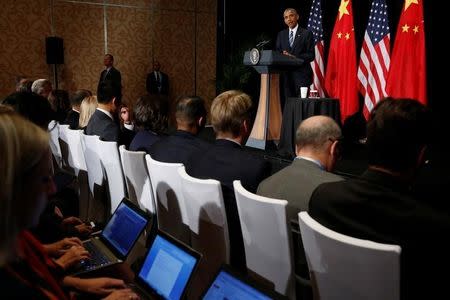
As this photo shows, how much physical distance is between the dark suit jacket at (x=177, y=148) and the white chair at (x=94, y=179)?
1.87 ft

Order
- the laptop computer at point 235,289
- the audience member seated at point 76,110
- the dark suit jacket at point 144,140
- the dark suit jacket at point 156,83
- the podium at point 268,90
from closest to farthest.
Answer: the laptop computer at point 235,289
the dark suit jacket at point 144,140
the audience member seated at point 76,110
the podium at point 268,90
the dark suit jacket at point 156,83

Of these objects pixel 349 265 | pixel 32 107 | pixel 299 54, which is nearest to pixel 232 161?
pixel 349 265

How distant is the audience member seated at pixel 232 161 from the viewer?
195cm

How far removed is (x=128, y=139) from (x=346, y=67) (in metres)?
3.60

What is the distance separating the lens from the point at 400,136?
137 cm

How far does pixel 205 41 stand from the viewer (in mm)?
9445

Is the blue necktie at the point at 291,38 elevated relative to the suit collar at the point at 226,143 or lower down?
elevated

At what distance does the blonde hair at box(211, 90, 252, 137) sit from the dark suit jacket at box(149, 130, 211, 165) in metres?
0.15

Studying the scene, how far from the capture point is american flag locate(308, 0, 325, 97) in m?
6.34

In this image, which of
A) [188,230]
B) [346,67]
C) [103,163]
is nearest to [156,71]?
[346,67]

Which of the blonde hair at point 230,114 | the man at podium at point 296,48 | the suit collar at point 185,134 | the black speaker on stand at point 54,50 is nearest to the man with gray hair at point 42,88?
the suit collar at point 185,134

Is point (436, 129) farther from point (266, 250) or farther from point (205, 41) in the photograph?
point (205, 41)

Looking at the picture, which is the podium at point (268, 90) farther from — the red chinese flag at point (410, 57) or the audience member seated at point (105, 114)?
the audience member seated at point (105, 114)

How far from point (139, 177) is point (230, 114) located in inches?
25.7
